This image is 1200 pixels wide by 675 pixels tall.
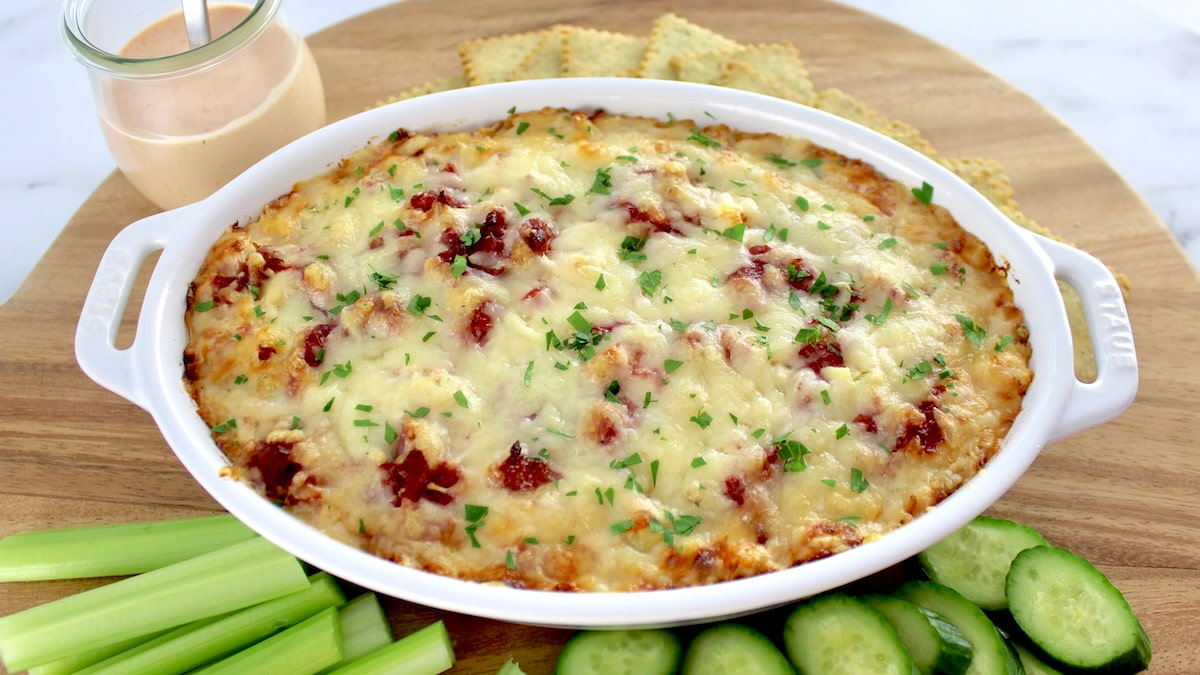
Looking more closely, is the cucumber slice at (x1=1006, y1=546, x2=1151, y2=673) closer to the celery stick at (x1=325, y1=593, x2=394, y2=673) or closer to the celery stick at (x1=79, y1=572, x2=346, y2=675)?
the celery stick at (x1=325, y1=593, x2=394, y2=673)

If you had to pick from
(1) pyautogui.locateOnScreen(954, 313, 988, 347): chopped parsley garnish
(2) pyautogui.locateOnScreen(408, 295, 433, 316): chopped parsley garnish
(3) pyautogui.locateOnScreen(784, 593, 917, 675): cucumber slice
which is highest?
(1) pyautogui.locateOnScreen(954, 313, 988, 347): chopped parsley garnish

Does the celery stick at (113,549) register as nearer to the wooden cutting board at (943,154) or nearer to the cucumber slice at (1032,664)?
the wooden cutting board at (943,154)

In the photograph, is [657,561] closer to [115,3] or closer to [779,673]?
[779,673]

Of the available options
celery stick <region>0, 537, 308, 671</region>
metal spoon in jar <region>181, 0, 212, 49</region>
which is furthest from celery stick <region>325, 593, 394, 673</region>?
metal spoon in jar <region>181, 0, 212, 49</region>

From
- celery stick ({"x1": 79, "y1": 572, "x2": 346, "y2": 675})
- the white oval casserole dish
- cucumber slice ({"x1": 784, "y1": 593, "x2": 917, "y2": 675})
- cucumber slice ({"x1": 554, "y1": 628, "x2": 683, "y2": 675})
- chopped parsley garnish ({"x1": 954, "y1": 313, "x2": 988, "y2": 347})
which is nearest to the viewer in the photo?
the white oval casserole dish

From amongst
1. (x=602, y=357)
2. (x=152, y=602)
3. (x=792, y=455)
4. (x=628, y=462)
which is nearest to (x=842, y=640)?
(x=792, y=455)

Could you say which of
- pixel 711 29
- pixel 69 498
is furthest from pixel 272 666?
pixel 711 29

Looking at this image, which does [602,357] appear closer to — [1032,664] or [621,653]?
[621,653]

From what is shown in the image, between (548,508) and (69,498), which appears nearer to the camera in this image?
(548,508)
